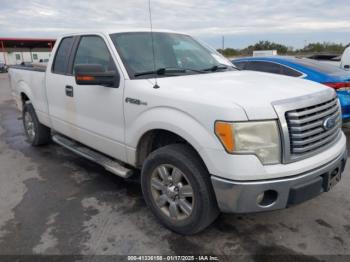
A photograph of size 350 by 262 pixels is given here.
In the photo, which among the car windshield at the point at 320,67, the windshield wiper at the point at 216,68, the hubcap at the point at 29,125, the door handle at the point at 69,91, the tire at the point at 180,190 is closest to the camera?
the tire at the point at 180,190

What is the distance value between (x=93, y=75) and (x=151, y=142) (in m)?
0.87

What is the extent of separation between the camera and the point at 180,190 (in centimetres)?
290

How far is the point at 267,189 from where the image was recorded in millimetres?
2457

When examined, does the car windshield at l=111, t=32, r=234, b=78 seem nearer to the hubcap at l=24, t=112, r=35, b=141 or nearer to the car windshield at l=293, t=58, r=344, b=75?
the car windshield at l=293, t=58, r=344, b=75

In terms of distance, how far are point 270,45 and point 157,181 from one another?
40.8m

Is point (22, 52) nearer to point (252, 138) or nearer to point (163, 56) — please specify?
point (163, 56)

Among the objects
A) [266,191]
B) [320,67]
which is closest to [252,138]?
[266,191]

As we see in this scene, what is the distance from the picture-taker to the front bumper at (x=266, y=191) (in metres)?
2.45

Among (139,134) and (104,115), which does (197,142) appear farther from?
(104,115)

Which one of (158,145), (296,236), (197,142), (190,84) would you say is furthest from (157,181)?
(296,236)

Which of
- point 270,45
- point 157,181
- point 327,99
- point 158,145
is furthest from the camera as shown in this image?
point 270,45

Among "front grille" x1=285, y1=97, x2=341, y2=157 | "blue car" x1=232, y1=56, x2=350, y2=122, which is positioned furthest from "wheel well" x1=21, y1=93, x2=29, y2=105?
"front grille" x1=285, y1=97, x2=341, y2=157

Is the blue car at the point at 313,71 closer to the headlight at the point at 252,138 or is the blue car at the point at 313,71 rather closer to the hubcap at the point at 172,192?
the hubcap at the point at 172,192

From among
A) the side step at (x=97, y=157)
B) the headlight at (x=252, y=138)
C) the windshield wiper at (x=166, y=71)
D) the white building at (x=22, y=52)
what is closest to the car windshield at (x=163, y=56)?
the windshield wiper at (x=166, y=71)
